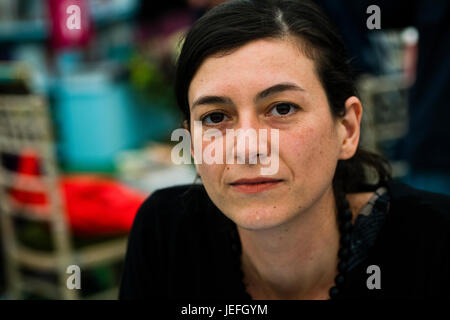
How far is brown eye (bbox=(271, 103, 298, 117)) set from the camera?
3.13 feet

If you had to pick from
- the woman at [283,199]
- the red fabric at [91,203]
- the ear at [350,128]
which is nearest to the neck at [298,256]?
the woman at [283,199]

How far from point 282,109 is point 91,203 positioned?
146 centimetres

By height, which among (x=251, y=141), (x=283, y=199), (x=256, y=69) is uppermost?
(x=256, y=69)

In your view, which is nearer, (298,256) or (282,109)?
(282,109)

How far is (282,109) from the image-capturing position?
96 centimetres

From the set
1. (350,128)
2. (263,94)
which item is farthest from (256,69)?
(350,128)

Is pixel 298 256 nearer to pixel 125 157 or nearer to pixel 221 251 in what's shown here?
pixel 221 251

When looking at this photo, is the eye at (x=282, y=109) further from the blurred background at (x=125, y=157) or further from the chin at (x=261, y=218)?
the blurred background at (x=125, y=157)

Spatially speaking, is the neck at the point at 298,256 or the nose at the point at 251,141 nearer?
the nose at the point at 251,141

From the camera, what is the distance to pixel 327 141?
39.8 inches

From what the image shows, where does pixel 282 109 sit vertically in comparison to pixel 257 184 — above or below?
above

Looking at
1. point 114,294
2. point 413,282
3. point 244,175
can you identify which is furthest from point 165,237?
point 114,294

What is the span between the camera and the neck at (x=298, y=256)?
1.11 m

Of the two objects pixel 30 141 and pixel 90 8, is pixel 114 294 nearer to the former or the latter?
pixel 30 141
